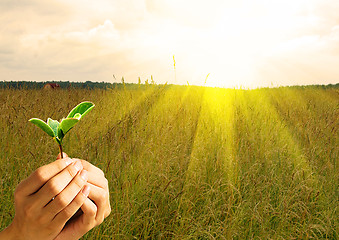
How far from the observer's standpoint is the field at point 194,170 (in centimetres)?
196

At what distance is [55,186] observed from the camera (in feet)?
1.80

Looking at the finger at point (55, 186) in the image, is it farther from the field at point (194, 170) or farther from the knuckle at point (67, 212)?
the field at point (194, 170)

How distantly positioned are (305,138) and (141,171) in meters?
2.35

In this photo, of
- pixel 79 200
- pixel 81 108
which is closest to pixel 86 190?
pixel 79 200

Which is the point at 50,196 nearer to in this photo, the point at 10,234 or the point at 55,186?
the point at 55,186

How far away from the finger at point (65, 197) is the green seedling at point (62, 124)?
0.40ft

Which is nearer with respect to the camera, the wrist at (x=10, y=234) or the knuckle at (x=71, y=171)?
the knuckle at (x=71, y=171)

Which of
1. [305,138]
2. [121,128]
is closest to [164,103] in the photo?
[121,128]

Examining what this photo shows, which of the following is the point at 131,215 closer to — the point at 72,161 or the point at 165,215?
the point at 165,215

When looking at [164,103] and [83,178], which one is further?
[164,103]

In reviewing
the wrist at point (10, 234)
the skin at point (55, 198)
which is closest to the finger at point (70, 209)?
the skin at point (55, 198)

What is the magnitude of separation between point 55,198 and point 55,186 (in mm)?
33

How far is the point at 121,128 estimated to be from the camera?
3.23 meters

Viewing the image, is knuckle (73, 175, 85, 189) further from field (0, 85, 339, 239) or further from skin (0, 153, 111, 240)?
field (0, 85, 339, 239)
